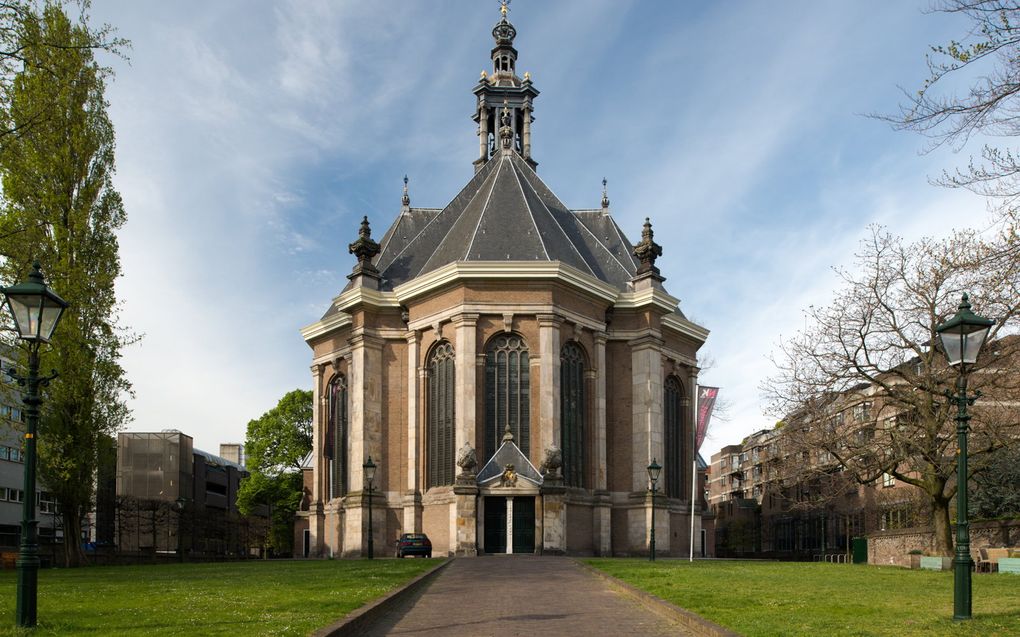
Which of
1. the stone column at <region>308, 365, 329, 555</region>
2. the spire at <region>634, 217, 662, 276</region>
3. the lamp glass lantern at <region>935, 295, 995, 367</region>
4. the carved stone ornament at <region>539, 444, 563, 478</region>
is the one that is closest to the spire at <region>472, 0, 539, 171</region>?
the spire at <region>634, 217, 662, 276</region>

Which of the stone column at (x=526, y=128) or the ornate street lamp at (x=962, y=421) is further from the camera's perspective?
the stone column at (x=526, y=128)

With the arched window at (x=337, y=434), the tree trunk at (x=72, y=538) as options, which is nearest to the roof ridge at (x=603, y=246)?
the arched window at (x=337, y=434)

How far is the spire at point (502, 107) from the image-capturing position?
198 ft

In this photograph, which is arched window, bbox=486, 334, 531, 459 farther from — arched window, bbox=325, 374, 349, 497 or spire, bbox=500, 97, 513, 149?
spire, bbox=500, 97, 513, 149

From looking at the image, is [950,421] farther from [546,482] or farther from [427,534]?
[427,534]

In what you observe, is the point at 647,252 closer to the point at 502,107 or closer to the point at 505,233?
the point at 505,233

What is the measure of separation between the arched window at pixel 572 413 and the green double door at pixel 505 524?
12.1 feet

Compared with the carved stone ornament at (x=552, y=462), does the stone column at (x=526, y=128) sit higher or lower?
higher

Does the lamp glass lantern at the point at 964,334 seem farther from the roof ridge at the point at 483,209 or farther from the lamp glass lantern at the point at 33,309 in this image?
the roof ridge at the point at 483,209

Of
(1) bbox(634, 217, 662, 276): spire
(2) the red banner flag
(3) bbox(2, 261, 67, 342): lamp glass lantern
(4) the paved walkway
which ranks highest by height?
(1) bbox(634, 217, 662, 276): spire

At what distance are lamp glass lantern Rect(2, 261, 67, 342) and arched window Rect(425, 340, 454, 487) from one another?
3231cm

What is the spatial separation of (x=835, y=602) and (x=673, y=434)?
3703 cm

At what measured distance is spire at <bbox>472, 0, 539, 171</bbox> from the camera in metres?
60.4

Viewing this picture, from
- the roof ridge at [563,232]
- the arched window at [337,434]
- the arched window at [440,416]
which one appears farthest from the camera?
the arched window at [337,434]
